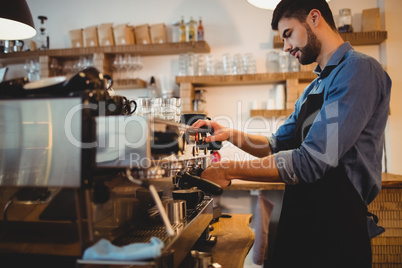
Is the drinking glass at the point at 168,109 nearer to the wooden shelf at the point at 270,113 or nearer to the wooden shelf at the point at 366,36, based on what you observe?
the wooden shelf at the point at 270,113

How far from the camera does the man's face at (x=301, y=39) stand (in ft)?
4.68

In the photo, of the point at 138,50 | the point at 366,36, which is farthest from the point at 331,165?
the point at 138,50

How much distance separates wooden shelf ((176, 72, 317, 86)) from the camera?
3.29 metres

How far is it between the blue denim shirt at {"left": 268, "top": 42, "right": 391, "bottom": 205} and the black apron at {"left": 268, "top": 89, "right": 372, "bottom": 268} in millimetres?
65

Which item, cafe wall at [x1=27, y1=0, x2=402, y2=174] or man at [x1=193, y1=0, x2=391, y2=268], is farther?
cafe wall at [x1=27, y1=0, x2=402, y2=174]

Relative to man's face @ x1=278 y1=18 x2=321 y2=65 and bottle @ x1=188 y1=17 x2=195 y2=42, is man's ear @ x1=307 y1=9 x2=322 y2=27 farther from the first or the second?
bottle @ x1=188 y1=17 x2=195 y2=42

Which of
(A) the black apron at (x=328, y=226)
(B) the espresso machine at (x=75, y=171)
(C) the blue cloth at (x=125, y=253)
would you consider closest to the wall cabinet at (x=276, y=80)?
(A) the black apron at (x=328, y=226)

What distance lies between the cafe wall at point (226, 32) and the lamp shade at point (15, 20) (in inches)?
71.3

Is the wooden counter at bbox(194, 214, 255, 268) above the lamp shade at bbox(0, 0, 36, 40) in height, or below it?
below

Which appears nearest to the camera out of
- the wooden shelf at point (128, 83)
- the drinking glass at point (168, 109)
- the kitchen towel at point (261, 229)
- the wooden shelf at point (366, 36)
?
the drinking glass at point (168, 109)

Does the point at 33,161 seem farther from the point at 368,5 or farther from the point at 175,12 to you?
the point at 368,5

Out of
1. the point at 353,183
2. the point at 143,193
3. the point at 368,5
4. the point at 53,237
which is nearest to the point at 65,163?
the point at 53,237

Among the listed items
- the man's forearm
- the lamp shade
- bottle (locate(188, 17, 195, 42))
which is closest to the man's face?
the man's forearm

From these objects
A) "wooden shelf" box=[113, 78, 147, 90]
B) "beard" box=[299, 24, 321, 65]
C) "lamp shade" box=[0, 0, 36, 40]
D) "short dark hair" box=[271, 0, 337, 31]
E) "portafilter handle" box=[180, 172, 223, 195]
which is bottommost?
"portafilter handle" box=[180, 172, 223, 195]
